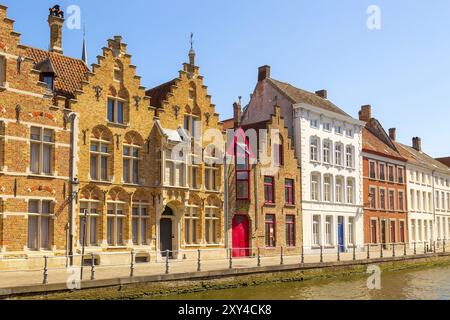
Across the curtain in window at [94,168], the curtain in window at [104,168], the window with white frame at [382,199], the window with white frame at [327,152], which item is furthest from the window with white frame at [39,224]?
the window with white frame at [382,199]

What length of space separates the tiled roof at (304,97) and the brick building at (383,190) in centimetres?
467

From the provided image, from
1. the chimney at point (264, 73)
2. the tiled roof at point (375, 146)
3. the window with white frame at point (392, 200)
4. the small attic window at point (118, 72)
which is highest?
the chimney at point (264, 73)

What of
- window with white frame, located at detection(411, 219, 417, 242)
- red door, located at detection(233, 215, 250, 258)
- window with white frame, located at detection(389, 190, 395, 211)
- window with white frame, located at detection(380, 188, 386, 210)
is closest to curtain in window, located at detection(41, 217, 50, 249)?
red door, located at detection(233, 215, 250, 258)

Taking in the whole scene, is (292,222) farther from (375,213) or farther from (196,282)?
(196,282)

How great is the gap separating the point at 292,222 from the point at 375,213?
1209 cm

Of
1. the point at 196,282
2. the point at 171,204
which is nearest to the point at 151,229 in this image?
the point at 171,204

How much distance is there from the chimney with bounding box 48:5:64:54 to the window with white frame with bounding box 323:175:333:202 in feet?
66.3

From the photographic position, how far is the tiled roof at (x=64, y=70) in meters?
27.4

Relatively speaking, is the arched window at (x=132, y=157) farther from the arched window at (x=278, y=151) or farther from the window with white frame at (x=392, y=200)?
the window with white frame at (x=392, y=200)

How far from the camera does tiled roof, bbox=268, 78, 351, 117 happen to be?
133 ft

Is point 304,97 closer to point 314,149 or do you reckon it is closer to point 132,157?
point 314,149

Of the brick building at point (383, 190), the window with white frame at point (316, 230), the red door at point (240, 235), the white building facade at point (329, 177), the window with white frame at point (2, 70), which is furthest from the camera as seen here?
the brick building at point (383, 190)

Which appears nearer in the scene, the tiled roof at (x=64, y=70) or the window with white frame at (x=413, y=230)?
the tiled roof at (x=64, y=70)

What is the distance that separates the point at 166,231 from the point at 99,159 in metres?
5.71
